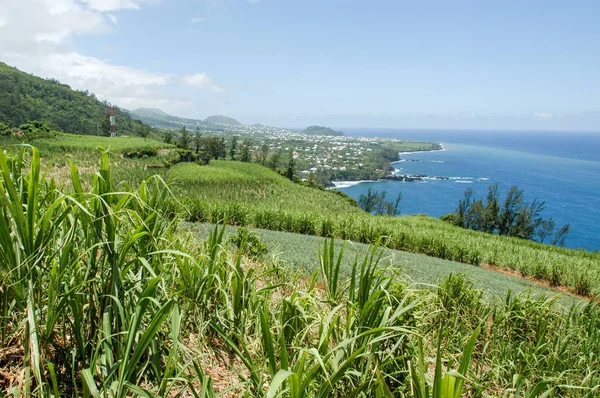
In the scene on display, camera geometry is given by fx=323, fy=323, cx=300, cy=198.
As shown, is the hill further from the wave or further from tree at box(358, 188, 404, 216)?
the wave

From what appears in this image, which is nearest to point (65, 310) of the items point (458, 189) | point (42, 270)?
point (42, 270)

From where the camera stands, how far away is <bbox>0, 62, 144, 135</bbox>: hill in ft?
217

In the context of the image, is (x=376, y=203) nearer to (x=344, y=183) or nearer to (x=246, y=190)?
(x=246, y=190)

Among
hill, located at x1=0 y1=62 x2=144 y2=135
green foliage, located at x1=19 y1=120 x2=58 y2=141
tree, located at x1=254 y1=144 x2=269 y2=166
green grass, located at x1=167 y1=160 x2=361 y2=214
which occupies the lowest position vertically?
green grass, located at x1=167 y1=160 x2=361 y2=214

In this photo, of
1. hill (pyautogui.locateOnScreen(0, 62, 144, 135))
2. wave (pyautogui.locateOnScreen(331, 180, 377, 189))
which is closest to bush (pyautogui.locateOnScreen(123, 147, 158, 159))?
hill (pyautogui.locateOnScreen(0, 62, 144, 135))

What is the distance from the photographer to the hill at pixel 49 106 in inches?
2608

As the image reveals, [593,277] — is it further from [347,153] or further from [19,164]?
[347,153]

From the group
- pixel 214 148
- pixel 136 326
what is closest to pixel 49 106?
pixel 214 148

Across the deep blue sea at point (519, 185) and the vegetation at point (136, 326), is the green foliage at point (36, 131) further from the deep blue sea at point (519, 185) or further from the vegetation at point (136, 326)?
the deep blue sea at point (519, 185)

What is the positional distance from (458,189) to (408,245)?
88845 mm

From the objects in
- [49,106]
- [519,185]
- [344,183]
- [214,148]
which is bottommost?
[344,183]

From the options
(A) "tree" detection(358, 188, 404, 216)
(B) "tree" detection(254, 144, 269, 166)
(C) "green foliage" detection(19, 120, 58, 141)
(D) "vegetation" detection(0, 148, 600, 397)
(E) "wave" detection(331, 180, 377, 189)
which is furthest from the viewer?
(E) "wave" detection(331, 180, 377, 189)

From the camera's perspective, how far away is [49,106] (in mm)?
73750

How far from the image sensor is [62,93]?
269ft
